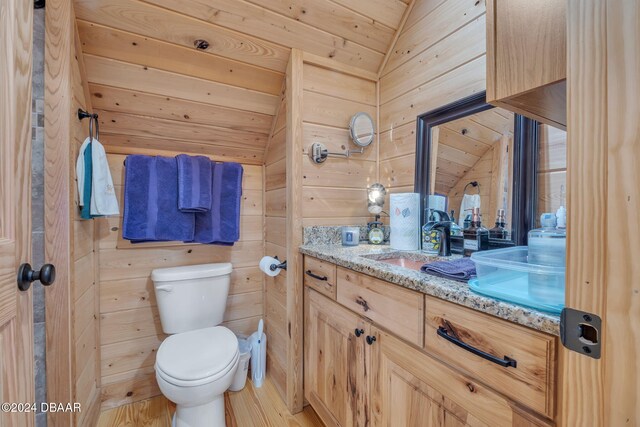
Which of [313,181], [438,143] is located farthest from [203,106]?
[438,143]

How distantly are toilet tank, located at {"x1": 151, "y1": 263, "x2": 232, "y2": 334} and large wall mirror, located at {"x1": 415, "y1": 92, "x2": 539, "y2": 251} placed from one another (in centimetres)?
126

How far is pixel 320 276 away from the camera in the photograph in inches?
51.3

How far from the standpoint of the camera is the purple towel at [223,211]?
1.74 meters

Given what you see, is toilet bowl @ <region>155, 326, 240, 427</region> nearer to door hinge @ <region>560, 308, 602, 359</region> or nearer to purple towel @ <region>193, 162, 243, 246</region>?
purple towel @ <region>193, 162, 243, 246</region>

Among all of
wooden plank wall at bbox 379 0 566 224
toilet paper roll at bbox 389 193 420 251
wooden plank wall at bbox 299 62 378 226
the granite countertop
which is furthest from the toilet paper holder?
wooden plank wall at bbox 379 0 566 224

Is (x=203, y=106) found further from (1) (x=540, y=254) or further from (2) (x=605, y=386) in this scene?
(2) (x=605, y=386)

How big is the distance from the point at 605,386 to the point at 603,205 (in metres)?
0.24

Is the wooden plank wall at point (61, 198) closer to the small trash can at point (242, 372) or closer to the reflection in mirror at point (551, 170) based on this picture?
the small trash can at point (242, 372)

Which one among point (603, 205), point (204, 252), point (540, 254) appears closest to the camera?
point (603, 205)

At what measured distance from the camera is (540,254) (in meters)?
0.62

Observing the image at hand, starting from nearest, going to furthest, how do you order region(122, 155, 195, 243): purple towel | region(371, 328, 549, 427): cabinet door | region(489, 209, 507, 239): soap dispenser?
region(371, 328, 549, 427): cabinet door, region(489, 209, 507, 239): soap dispenser, region(122, 155, 195, 243): purple towel

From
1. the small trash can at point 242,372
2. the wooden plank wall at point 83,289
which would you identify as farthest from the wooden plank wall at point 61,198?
the small trash can at point 242,372

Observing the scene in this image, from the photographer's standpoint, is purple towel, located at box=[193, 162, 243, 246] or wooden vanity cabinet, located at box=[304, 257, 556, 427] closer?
wooden vanity cabinet, located at box=[304, 257, 556, 427]

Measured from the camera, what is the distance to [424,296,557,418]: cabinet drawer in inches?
21.0
